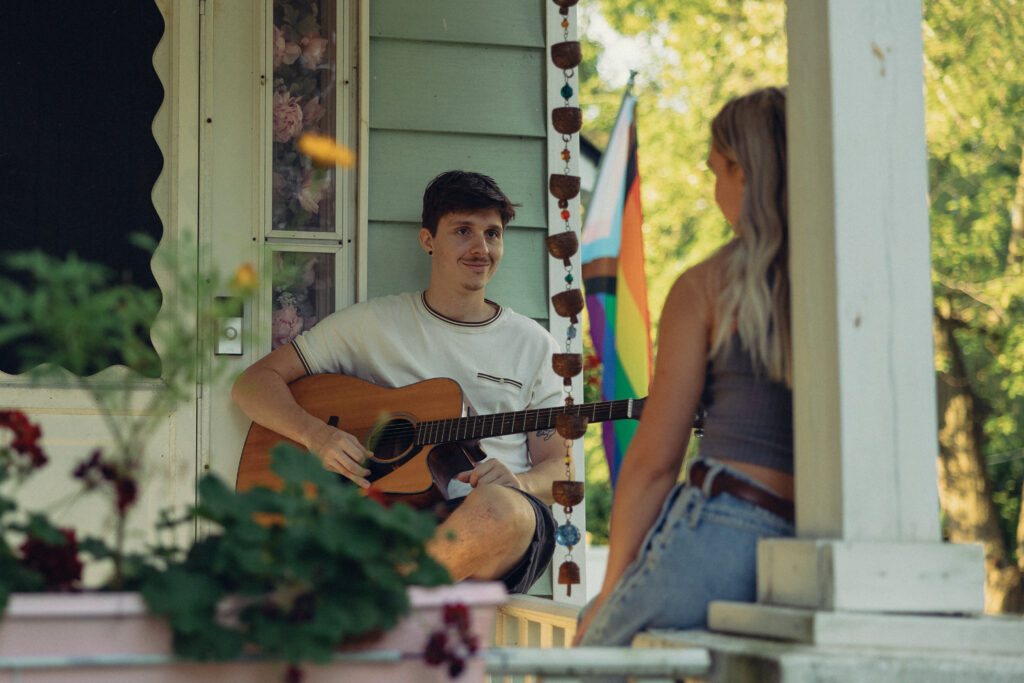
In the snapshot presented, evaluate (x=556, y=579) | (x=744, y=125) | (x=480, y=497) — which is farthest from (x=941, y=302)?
(x=744, y=125)

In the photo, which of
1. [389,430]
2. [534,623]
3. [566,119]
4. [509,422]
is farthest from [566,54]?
[534,623]

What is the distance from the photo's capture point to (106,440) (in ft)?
10.0

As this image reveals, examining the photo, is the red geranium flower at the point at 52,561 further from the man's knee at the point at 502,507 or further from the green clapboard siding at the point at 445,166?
the green clapboard siding at the point at 445,166

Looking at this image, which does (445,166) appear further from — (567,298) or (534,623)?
(534,623)

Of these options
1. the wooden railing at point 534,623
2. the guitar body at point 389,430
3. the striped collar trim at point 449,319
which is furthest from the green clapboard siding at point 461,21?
the wooden railing at point 534,623

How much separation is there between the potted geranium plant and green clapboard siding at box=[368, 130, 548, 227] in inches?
80.0

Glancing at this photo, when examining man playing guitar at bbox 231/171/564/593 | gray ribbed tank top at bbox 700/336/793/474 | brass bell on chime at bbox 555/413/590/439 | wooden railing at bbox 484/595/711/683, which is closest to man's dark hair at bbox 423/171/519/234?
man playing guitar at bbox 231/171/564/593

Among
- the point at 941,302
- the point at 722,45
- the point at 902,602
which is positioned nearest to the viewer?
the point at 902,602

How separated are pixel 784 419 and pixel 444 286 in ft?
5.21

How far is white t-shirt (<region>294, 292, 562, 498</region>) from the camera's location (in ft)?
10.1

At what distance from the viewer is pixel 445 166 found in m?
3.36

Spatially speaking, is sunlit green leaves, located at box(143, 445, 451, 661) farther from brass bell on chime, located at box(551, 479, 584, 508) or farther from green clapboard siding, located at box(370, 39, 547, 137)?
green clapboard siding, located at box(370, 39, 547, 137)

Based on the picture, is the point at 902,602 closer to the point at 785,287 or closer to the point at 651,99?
the point at 785,287

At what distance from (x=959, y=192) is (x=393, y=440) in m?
7.64
